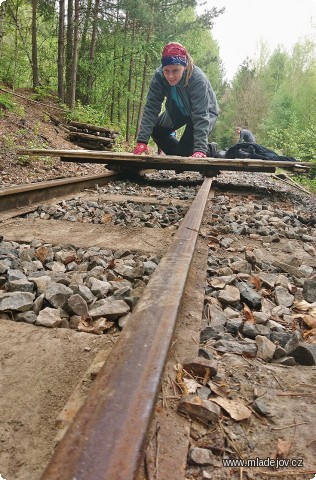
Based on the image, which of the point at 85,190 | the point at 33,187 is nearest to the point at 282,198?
the point at 85,190

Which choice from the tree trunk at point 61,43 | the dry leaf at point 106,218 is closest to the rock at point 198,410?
the dry leaf at point 106,218

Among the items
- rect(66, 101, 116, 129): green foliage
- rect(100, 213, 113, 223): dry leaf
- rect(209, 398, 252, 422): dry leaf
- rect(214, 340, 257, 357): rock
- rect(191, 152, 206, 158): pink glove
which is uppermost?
rect(66, 101, 116, 129): green foliage

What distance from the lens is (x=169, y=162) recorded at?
4.60 meters

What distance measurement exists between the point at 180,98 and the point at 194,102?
0.26 m

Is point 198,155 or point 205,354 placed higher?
point 198,155

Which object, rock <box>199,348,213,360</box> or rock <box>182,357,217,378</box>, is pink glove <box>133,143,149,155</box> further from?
rock <box>182,357,217,378</box>

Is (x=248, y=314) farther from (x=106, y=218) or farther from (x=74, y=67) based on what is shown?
(x=74, y=67)

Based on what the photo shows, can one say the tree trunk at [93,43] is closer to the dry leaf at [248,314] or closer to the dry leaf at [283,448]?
the dry leaf at [248,314]

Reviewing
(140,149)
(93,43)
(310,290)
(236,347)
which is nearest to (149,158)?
(140,149)

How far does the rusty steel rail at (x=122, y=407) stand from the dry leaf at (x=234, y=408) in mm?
197

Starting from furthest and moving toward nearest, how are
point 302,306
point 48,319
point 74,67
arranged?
point 74,67 → point 302,306 → point 48,319

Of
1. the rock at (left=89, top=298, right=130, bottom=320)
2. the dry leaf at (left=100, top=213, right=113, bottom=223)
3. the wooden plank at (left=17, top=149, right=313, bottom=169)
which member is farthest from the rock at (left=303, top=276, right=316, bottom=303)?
the wooden plank at (left=17, top=149, right=313, bottom=169)

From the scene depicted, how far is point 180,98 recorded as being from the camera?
5270 millimetres

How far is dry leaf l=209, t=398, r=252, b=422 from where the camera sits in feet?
2.81
